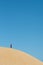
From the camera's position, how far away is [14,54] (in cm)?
3114

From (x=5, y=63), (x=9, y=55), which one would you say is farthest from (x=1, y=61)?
(x=9, y=55)

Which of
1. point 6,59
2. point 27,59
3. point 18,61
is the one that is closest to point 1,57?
point 6,59

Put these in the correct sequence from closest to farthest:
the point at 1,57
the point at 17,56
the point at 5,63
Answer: the point at 5,63 < the point at 1,57 < the point at 17,56

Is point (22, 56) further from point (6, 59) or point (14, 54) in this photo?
point (6, 59)

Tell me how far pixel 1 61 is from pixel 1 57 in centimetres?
141

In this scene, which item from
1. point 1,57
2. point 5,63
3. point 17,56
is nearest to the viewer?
point 5,63

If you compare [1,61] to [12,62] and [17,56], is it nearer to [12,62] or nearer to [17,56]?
[12,62]

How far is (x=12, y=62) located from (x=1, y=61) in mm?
1745

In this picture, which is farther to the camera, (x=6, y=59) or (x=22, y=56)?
(x=22, y=56)

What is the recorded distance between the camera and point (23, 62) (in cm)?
2908

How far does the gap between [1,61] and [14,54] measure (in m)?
4.04

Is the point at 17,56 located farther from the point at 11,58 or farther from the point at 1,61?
the point at 1,61

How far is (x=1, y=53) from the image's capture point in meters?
30.7

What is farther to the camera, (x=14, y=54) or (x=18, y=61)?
(x=14, y=54)
